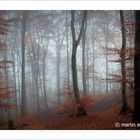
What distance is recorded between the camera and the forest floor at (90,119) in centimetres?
1298

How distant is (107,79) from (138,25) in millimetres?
1031

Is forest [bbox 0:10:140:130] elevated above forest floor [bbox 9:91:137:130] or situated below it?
above

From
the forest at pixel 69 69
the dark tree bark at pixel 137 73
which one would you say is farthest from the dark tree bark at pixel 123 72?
the dark tree bark at pixel 137 73

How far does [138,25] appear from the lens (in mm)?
12977

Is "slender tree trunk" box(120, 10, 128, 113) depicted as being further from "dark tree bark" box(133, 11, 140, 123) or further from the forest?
"dark tree bark" box(133, 11, 140, 123)

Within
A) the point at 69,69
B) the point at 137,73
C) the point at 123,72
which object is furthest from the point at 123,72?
the point at 69,69

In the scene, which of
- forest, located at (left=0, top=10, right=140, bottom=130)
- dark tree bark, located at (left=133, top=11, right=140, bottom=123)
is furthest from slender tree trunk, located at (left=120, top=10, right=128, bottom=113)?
dark tree bark, located at (left=133, top=11, right=140, bottom=123)

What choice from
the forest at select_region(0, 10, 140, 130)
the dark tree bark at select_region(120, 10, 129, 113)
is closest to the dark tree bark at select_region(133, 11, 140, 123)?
the forest at select_region(0, 10, 140, 130)

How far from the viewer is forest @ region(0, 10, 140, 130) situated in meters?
13.0

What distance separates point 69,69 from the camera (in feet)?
43.0

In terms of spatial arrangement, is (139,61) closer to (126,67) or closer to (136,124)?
(126,67)

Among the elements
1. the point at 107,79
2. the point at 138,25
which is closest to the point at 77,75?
the point at 107,79

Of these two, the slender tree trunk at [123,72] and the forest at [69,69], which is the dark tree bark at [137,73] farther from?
the slender tree trunk at [123,72]

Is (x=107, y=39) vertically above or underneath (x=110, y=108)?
above
